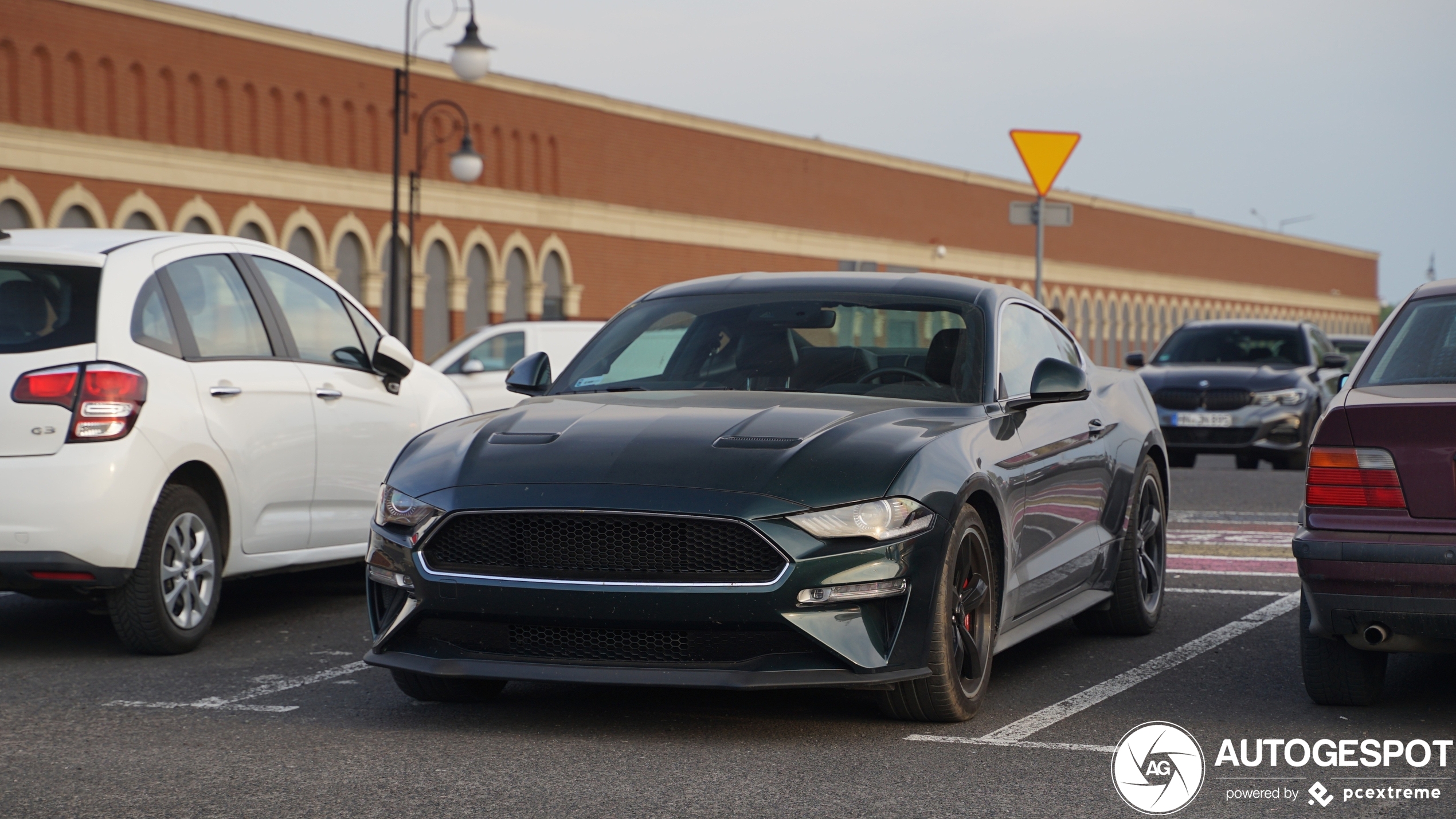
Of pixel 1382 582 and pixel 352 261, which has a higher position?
pixel 352 261

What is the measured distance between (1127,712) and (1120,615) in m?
1.83

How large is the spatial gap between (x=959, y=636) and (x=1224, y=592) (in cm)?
412

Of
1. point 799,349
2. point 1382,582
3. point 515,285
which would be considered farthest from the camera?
point 515,285

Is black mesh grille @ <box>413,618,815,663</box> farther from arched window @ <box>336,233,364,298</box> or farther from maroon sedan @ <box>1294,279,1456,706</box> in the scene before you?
arched window @ <box>336,233,364,298</box>

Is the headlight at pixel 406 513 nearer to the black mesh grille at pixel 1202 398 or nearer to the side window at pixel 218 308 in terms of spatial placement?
the side window at pixel 218 308

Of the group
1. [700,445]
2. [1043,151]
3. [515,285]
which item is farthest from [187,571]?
[515,285]

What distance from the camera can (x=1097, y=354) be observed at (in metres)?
77.1

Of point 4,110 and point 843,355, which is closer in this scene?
point 843,355

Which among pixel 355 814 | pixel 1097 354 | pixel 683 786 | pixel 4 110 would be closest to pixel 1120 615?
pixel 683 786

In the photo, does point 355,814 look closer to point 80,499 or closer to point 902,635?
point 902,635

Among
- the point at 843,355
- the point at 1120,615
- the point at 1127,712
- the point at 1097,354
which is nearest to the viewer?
the point at 1127,712

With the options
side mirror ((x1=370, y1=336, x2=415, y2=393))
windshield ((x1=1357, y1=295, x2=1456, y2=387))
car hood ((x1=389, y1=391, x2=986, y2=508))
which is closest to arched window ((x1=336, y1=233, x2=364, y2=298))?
side mirror ((x1=370, y1=336, x2=415, y2=393))

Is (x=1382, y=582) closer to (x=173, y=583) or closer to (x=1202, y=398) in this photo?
(x=173, y=583)

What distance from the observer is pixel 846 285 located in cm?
707
